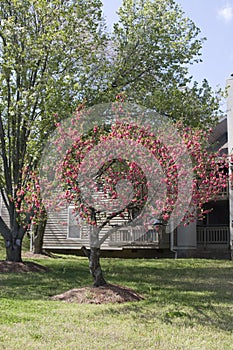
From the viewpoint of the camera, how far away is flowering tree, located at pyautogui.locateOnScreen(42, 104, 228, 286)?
842 centimetres

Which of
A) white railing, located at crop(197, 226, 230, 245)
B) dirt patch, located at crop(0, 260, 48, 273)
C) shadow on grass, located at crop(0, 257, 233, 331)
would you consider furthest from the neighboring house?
dirt patch, located at crop(0, 260, 48, 273)

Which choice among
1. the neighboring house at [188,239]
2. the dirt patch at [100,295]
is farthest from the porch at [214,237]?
the dirt patch at [100,295]

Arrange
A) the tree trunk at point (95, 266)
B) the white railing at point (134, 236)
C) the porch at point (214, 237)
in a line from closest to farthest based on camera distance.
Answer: the tree trunk at point (95, 266), the white railing at point (134, 236), the porch at point (214, 237)

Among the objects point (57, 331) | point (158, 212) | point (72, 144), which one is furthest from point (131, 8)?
point (57, 331)

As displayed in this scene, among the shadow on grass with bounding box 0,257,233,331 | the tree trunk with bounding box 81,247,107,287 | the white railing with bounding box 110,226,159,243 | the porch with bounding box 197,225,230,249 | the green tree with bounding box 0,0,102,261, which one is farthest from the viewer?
the porch with bounding box 197,225,230,249

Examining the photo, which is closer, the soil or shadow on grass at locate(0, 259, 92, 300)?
the soil

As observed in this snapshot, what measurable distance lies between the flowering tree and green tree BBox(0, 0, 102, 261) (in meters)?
4.05

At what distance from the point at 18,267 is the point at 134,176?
21.9 feet

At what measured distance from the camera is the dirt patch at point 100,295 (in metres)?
8.51

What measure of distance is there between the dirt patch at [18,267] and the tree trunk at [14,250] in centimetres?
46

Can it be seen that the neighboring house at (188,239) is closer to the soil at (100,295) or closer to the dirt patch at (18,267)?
the dirt patch at (18,267)

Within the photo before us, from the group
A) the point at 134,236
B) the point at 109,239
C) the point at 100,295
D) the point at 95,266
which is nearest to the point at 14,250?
the point at 95,266

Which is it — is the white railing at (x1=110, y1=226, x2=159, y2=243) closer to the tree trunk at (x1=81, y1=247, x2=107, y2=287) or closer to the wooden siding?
the wooden siding

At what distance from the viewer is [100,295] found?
28.7 ft
